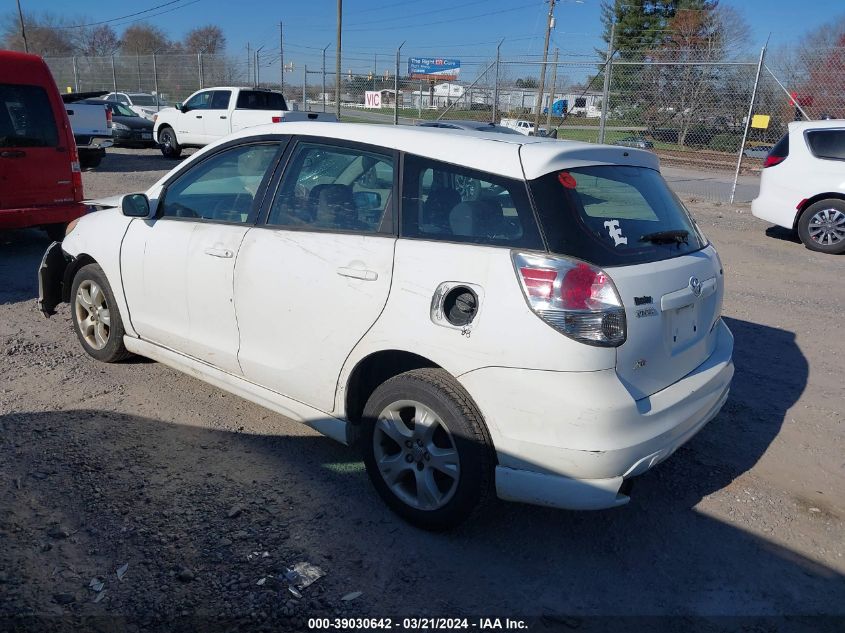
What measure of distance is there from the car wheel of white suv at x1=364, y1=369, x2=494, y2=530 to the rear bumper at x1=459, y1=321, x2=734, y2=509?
84mm

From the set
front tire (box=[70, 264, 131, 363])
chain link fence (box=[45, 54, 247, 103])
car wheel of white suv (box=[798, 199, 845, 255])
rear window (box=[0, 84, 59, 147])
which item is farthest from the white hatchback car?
chain link fence (box=[45, 54, 247, 103])

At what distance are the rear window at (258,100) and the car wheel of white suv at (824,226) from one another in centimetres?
1458

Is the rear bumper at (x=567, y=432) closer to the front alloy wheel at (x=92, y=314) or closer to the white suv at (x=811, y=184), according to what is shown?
the front alloy wheel at (x=92, y=314)

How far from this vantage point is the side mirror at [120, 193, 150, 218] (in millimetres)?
4230

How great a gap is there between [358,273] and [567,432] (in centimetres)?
118

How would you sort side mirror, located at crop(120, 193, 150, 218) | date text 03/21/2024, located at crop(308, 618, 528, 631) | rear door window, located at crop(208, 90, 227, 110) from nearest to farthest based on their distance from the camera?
1. date text 03/21/2024, located at crop(308, 618, 528, 631)
2. side mirror, located at crop(120, 193, 150, 218)
3. rear door window, located at crop(208, 90, 227, 110)

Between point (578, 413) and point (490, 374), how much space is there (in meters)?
0.37

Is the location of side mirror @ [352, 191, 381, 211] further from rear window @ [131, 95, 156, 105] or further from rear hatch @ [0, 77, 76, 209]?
rear window @ [131, 95, 156, 105]

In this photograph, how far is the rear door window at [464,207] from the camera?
9.40 feet

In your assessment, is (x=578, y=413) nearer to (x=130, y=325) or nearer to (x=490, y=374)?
(x=490, y=374)

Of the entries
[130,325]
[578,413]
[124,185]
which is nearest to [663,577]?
[578,413]

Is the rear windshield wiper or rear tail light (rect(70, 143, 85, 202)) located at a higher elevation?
the rear windshield wiper

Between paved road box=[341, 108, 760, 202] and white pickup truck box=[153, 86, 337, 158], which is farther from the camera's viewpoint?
white pickup truck box=[153, 86, 337, 158]

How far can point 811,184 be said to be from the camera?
32.7ft
